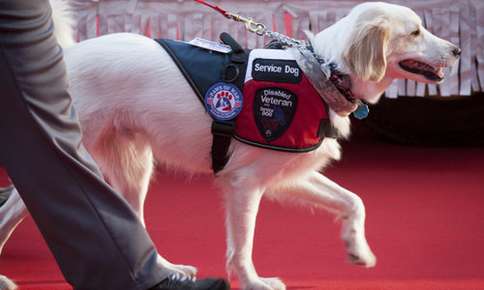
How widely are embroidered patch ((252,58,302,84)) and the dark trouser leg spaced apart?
33.6 inches

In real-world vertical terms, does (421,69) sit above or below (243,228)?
above

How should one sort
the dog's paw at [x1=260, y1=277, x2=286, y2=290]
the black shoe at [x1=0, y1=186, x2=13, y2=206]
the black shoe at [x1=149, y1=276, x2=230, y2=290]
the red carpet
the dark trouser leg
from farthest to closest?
the black shoe at [x1=0, y1=186, x2=13, y2=206]
the red carpet
the dog's paw at [x1=260, y1=277, x2=286, y2=290]
the black shoe at [x1=149, y1=276, x2=230, y2=290]
the dark trouser leg

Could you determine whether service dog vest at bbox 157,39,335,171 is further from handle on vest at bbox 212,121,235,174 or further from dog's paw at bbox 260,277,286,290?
dog's paw at bbox 260,277,286,290

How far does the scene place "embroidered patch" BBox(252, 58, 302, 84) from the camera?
9.98ft

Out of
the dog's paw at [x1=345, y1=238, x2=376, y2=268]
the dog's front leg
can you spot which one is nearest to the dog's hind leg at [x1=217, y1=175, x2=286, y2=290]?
the dog's front leg

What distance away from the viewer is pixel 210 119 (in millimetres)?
3113

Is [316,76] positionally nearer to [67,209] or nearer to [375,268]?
[375,268]

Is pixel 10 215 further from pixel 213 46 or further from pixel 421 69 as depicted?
pixel 421 69

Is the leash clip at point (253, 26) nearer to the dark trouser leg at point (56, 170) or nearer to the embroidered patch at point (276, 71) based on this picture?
the embroidered patch at point (276, 71)

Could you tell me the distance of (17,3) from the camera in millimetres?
2174

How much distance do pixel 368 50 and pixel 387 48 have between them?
11 centimetres

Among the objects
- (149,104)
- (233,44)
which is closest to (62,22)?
(149,104)

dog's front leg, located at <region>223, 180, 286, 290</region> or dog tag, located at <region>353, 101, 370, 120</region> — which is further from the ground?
dog tag, located at <region>353, 101, 370, 120</region>

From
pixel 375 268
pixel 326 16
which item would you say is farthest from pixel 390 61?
pixel 326 16
